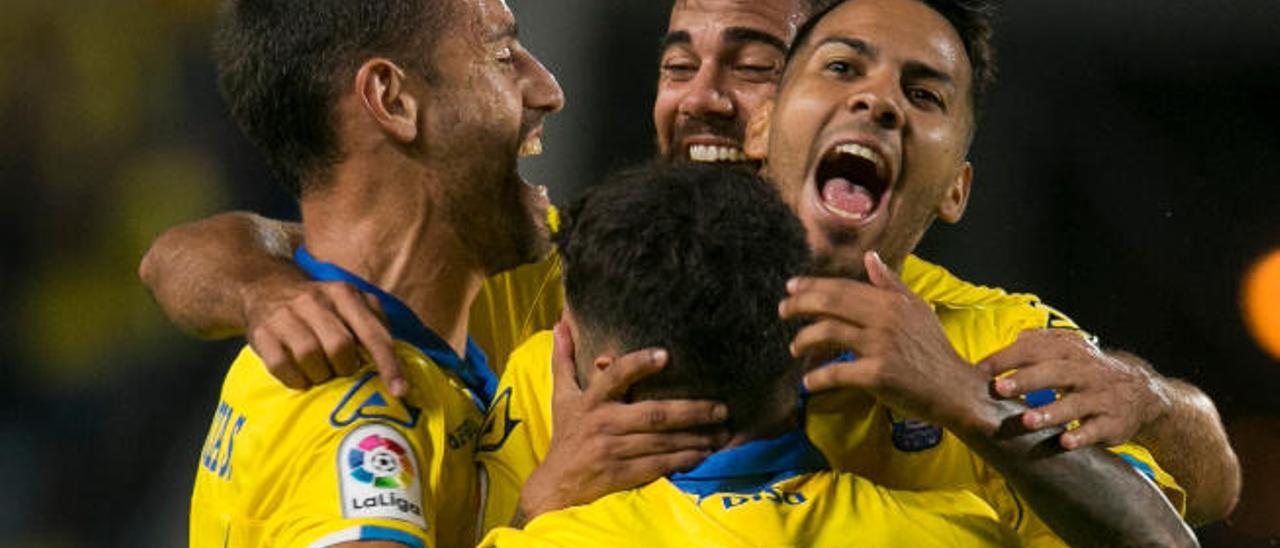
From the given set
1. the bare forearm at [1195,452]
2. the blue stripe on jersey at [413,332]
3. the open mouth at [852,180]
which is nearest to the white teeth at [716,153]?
the open mouth at [852,180]

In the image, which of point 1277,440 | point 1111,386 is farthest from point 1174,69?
point 1111,386

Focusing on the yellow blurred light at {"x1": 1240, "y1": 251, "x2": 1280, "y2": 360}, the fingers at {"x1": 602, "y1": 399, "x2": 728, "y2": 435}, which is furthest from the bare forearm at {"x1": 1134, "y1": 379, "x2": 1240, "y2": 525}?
the yellow blurred light at {"x1": 1240, "y1": 251, "x2": 1280, "y2": 360}

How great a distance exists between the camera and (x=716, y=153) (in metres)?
3.74

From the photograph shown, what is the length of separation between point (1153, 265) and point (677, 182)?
323 centimetres

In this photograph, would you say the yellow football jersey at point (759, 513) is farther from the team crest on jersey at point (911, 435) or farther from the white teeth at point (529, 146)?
the white teeth at point (529, 146)

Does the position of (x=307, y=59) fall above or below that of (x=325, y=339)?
above

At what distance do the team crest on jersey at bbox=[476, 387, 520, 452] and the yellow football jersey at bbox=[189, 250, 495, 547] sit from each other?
0.03m

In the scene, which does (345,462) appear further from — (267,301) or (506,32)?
(506,32)

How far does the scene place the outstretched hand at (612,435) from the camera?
7.22 feet

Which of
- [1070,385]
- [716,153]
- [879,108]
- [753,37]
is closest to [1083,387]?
[1070,385]

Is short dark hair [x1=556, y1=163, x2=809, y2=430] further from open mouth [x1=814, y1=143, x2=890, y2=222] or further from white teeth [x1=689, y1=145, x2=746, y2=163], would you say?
white teeth [x1=689, y1=145, x2=746, y2=163]

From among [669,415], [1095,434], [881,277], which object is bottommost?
[1095,434]

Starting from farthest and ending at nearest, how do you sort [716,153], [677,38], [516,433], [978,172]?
[978,172], [677,38], [716,153], [516,433]

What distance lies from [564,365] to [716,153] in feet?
4.65
